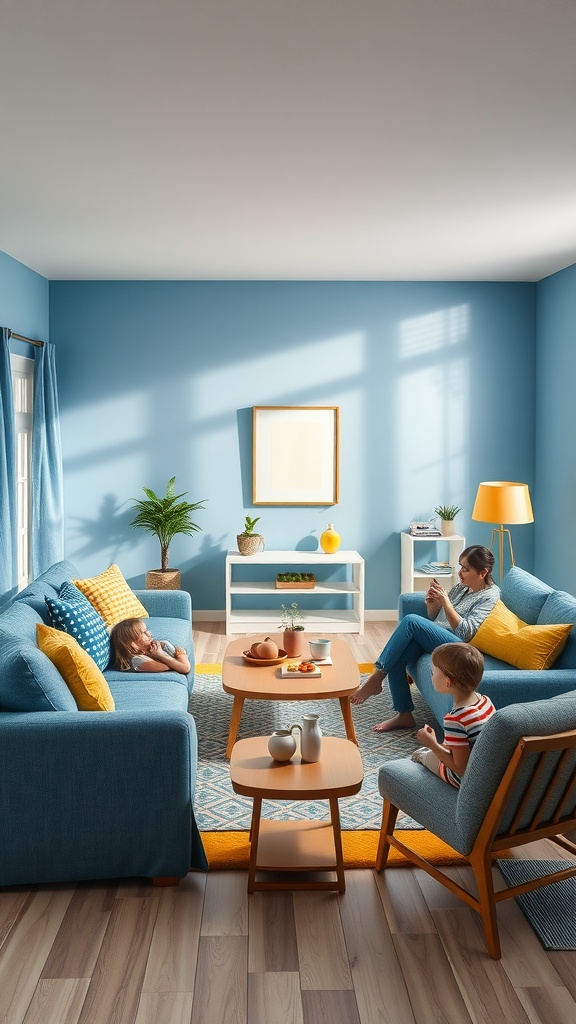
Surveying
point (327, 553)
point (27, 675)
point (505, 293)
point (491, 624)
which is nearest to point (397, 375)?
point (505, 293)

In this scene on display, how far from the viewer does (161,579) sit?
6.33 m

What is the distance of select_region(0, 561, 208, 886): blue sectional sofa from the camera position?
2.73 metres

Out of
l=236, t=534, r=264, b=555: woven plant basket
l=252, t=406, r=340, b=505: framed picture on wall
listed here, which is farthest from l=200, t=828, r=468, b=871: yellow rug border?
l=252, t=406, r=340, b=505: framed picture on wall

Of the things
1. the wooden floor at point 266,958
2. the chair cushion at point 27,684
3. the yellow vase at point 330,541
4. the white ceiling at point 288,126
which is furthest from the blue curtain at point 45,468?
the wooden floor at point 266,958

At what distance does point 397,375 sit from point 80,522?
2743mm

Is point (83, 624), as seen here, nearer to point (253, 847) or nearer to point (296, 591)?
point (253, 847)

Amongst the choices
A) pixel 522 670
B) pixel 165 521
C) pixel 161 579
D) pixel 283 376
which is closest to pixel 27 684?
pixel 522 670

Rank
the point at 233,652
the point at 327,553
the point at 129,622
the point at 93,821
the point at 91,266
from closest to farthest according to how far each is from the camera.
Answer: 1. the point at 93,821
2. the point at 129,622
3. the point at 233,652
4. the point at 91,266
5. the point at 327,553

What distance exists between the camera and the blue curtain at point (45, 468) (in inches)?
235

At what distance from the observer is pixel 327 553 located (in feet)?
21.6

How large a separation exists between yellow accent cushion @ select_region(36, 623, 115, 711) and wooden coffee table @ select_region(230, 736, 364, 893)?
538mm

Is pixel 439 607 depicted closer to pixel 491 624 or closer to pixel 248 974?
pixel 491 624

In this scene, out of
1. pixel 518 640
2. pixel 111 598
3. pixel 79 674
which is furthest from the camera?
pixel 111 598

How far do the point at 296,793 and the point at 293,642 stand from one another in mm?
1542
